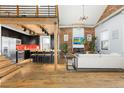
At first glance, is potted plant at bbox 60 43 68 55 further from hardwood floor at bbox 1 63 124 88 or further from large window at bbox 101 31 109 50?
hardwood floor at bbox 1 63 124 88

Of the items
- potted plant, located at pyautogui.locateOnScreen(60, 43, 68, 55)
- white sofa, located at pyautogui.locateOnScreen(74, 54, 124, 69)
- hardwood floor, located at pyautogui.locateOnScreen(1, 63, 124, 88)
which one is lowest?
hardwood floor, located at pyautogui.locateOnScreen(1, 63, 124, 88)

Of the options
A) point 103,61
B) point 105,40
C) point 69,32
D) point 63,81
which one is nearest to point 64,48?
point 69,32

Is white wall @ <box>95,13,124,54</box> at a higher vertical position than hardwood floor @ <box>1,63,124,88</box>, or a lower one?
higher

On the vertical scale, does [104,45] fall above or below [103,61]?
above

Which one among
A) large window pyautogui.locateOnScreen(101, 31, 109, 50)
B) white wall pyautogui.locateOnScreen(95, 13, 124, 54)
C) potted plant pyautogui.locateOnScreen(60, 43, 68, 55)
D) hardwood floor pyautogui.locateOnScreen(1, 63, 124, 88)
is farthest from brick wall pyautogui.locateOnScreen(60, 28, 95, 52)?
hardwood floor pyautogui.locateOnScreen(1, 63, 124, 88)

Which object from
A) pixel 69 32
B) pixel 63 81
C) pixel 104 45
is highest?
pixel 69 32

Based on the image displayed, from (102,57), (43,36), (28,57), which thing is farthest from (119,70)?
(43,36)

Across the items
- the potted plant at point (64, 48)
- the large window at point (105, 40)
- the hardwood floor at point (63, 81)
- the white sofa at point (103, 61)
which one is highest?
the large window at point (105, 40)

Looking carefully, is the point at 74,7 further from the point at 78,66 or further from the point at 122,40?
the point at 78,66

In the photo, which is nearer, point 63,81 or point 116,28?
point 63,81

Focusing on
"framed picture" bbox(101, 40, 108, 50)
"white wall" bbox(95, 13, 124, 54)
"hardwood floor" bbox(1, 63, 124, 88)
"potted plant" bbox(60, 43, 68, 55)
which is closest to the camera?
"hardwood floor" bbox(1, 63, 124, 88)

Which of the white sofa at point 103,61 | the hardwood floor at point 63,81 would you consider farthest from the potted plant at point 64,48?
the hardwood floor at point 63,81

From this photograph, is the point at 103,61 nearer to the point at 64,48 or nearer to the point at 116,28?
the point at 116,28

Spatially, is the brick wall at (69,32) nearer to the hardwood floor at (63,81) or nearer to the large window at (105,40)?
the large window at (105,40)
